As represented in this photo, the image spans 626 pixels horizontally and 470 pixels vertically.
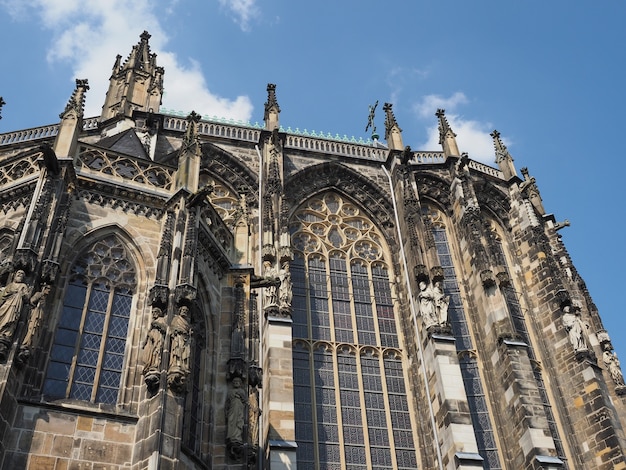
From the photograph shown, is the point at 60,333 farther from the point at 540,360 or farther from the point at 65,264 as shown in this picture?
the point at 540,360

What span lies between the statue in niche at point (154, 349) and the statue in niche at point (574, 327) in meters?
11.2

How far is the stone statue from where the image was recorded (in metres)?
17.4

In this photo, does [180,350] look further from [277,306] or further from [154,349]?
[277,306]

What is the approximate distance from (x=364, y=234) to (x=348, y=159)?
7.87 ft

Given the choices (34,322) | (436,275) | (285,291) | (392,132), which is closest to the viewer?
(34,322)

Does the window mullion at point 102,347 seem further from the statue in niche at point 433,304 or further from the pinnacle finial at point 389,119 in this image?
the pinnacle finial at point 389,119

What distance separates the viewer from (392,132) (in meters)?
→ 20.9

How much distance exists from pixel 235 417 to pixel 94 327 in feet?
8.05

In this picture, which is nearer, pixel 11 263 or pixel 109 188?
pixel 11 263

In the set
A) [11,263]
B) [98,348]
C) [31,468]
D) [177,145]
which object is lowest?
[31,468]

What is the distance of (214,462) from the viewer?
33.0ft

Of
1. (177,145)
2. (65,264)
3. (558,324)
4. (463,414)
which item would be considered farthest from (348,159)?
(65,264)

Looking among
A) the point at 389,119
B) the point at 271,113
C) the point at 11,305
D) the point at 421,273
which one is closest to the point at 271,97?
the point at 271,113

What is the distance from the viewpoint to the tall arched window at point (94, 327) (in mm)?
9188
